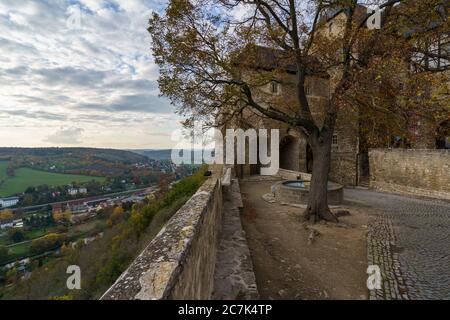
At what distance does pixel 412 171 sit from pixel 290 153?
1048cm

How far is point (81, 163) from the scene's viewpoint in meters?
36.6

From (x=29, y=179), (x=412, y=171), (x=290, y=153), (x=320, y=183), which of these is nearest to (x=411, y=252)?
(x=320, y=183)

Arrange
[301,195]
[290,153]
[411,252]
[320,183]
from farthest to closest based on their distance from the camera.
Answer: [290,153] < [301,195] < [320,183] < [411,252]

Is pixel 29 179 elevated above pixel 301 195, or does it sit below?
below

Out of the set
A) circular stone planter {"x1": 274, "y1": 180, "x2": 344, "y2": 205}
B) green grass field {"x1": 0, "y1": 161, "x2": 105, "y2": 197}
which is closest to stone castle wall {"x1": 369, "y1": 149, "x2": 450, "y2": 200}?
circular stone planter {"x1": 274, "y1": 180, "x2": 344, "y2": 205}

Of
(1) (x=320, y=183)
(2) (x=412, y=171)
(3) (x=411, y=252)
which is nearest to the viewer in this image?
(3) (x=411, y=252)

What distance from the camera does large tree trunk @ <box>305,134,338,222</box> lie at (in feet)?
26.1

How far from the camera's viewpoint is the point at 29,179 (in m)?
39.4

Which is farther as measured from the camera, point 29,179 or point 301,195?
point 29,179

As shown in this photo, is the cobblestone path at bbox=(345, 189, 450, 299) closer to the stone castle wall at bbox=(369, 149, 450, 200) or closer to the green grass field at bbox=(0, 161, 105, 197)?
the stone castle wall at bbox=(369, 149, 450, 200)

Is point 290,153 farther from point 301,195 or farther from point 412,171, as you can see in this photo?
Result: point 301,195

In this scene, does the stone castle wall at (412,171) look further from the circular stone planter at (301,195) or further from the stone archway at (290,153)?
the circular stone planter at (301,195)

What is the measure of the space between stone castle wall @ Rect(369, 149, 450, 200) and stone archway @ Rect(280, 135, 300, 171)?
20.8 ft
